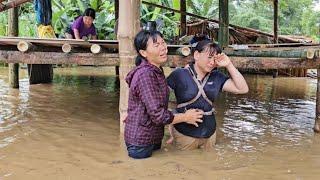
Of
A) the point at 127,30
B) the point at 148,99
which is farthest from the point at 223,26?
the point at 148,99

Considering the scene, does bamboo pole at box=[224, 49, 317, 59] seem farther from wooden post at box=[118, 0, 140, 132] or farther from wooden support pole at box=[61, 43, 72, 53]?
wooden support pole at box=[61, 43, 72, 53]

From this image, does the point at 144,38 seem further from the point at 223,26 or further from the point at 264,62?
the point at 223,26

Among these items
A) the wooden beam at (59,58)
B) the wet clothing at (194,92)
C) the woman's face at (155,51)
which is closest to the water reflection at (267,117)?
the wet clothing at (194,92)

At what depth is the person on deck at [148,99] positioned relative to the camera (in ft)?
12.4

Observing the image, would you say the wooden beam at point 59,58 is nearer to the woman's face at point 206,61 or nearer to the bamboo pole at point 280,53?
the woman's face at point 206,61

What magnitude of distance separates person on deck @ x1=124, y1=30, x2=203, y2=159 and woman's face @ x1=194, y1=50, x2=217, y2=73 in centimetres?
42

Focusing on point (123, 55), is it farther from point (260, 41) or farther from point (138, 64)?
point (260, 41)

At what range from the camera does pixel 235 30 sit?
1430cm

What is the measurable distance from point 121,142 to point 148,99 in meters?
1.31

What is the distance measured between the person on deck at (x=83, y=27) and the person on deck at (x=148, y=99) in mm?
4219

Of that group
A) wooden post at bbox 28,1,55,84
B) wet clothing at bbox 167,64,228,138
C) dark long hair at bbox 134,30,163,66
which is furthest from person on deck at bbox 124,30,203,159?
wooden post at bbox 28,1,55,84

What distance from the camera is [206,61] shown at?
13.5 feet

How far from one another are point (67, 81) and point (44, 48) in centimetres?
553

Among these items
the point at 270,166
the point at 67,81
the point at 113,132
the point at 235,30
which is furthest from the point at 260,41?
the point at 270,166
